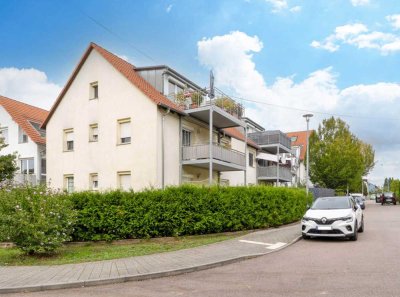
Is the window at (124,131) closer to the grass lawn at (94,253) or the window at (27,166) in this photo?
the grass lawn at (94,253)

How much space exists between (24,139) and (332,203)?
83.3 feet

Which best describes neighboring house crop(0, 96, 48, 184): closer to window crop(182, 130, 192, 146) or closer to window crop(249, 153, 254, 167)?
window crop(182, 130, 192, 146)

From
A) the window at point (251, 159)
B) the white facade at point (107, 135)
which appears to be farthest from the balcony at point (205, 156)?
the window at point (251, 159)

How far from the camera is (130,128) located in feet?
71.9

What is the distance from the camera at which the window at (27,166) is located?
30.5 meters

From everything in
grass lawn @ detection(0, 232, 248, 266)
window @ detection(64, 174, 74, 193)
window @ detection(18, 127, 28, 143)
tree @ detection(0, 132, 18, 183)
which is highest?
window @ detection(18, 127, 28, 143)

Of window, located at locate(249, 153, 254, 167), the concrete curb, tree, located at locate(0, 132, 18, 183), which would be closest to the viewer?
the concrete curb

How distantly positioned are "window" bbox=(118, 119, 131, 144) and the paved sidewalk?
11.3 metres

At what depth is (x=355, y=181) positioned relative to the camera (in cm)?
4809

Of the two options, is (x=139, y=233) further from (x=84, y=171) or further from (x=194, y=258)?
(x=84, y=171)

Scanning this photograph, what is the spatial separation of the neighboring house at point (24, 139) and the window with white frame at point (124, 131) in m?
10.2

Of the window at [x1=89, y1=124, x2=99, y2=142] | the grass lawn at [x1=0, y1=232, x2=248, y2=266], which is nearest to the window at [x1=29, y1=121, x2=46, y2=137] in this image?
the window at [x1=89, y1=124, x2=99, y2=142]

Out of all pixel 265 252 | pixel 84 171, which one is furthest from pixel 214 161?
pixel 265 252

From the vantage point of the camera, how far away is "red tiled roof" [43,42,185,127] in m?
21.4
